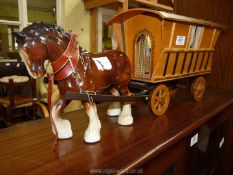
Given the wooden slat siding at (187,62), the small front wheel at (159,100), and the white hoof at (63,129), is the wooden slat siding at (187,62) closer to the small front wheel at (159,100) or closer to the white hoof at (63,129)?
the small front wheel at (159,100)

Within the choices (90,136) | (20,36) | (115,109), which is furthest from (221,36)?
(20,36)

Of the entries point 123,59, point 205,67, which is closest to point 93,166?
point 123,59

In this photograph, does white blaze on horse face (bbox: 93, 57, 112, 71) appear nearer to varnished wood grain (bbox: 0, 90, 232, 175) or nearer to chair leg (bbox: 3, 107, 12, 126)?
varnished wood grain (bbox: 0, 90, 232, 175)

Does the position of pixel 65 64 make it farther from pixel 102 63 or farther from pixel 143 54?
pixel 143 54

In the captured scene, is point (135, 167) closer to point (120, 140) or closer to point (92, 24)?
point (120, 140)

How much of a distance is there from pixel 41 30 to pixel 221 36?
1241mm

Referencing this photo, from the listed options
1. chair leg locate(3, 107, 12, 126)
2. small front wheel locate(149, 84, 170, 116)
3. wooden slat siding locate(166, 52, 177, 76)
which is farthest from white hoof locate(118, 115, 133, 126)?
chair leg locate(3, 107, 12, 126)

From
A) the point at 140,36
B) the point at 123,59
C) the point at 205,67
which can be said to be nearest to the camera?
the point at 123,59

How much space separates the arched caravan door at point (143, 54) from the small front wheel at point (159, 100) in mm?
72

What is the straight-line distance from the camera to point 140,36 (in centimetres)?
85

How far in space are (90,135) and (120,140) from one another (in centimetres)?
10

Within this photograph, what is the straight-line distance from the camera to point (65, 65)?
0.57m

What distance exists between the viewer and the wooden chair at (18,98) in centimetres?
167

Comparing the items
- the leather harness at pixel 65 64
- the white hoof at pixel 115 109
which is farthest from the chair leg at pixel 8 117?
the leather harness at pixel 65 64
